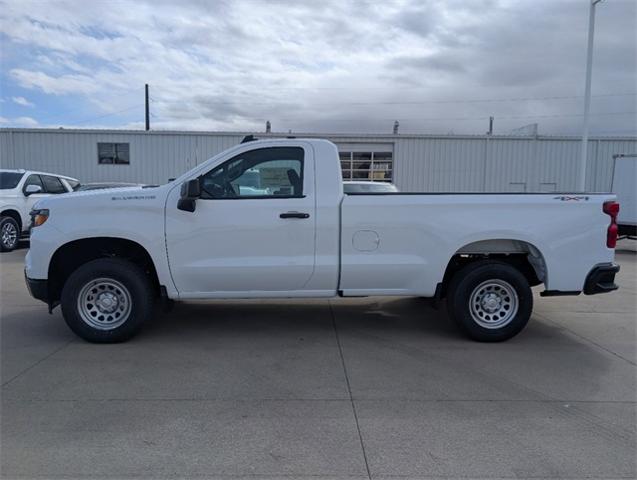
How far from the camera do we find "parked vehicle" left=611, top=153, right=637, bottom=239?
49.1 feet

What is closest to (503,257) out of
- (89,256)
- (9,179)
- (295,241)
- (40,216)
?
(295,241)

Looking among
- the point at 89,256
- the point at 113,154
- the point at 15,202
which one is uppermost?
the point at 113,154

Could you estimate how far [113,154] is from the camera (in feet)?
68.1

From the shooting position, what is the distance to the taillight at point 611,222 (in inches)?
211

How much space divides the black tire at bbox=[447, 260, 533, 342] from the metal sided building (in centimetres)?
1601

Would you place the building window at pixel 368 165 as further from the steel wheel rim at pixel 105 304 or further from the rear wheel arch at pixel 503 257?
the steel wheel rim at pixel 105 304

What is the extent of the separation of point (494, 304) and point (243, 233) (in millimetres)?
2826

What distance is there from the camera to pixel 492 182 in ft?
70.3

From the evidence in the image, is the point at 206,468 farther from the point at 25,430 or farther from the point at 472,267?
the point at 472,267

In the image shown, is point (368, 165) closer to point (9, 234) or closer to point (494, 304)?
point (9, 234)

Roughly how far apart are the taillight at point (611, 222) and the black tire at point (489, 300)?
3.15ft

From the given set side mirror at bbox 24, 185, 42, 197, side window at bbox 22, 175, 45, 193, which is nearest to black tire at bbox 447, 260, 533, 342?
side mirror at bbox 24, 185, 42, 197

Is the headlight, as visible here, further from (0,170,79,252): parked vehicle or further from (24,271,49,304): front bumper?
(0,170,79,252): parked vehicle

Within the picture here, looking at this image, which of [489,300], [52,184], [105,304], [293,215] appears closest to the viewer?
[293,215]
